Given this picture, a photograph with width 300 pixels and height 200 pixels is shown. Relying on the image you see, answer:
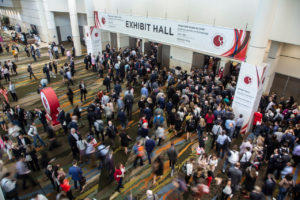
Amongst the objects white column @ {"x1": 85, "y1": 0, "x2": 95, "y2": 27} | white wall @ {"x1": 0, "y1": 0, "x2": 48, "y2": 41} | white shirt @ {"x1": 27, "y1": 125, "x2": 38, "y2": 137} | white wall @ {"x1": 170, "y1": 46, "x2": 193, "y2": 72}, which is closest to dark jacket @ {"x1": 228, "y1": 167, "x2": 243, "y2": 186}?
white shirt @ {"x1": 27, "y1": 125, "x2": 38, "y2": 137}

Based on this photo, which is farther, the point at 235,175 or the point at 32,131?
the point at 32,131

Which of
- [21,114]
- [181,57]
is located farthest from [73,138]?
[181,57]

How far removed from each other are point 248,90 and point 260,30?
241 cm

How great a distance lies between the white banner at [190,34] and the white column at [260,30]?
42 cm

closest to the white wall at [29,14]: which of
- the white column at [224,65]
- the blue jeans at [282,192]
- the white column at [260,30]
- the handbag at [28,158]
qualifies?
the white column at [224,65]

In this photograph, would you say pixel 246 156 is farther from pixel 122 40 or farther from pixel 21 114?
pixel 122 40

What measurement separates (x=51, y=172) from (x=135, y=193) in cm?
262

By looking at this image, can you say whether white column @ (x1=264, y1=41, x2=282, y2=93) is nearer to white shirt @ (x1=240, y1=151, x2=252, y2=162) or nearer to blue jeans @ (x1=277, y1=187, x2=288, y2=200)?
white shirt @ (x1=240, y1=151, x2=252, y2=162)

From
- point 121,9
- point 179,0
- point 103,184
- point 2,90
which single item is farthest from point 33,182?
point 121,9

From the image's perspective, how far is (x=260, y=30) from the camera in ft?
24.8

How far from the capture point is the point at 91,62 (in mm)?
16547

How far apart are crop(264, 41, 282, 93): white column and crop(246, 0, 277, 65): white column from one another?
308 centimetres

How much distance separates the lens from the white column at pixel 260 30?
727cm

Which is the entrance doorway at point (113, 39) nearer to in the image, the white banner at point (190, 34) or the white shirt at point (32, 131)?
the white banner at point (190, 34)
